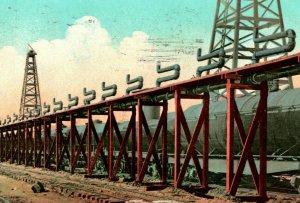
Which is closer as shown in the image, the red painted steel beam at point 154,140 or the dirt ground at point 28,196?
Result: the dirt ground at point 28,196

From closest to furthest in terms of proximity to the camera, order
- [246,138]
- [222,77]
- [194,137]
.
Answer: [222,77] → [246,138] → [194,137]

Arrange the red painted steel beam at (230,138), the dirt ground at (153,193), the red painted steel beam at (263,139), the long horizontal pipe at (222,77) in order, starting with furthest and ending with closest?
the dirt ground at (153,193) → the red painted steel beam at (263,139) → the red painted steel beam at (230,138) → the long horizontal pipe at (222,77)

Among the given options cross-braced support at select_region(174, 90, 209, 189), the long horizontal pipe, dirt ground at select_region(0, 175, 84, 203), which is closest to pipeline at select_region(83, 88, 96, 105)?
the long horizontal pipe

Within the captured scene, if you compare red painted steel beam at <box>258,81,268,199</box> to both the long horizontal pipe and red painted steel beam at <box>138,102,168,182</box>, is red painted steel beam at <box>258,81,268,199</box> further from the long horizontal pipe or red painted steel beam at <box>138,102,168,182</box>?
red painted steel beam at <box>138,102,168,182</box>

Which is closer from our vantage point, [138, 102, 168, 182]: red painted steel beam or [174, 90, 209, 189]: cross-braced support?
[174, 90, 209, 189]: cross-braced support

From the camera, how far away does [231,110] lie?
15242 mm

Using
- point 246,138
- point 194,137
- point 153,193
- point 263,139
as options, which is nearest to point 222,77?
point 246,138

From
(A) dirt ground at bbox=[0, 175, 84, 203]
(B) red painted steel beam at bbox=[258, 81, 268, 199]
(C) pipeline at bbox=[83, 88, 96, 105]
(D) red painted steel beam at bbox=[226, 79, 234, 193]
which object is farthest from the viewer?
(C) pipeline at bbox=[83, 88, 96, 105]

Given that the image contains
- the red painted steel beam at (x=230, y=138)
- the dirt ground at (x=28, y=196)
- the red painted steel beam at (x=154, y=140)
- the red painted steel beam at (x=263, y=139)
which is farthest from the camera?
the red painted steel beam at (x=154, y=140)

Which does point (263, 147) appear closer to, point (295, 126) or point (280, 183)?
point (295, 126)

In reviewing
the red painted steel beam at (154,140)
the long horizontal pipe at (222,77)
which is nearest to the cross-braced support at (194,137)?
the long horizontal pipe at (222,77)

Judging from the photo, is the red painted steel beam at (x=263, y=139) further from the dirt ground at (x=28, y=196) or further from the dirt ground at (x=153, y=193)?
the dirt ground at (x=28, y=196)

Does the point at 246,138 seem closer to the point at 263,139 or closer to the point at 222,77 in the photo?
the point at 263,139

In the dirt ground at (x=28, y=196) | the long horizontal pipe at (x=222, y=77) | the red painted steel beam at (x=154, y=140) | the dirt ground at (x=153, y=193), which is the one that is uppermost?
the long horizontal pipe at (x=222, y=77)
